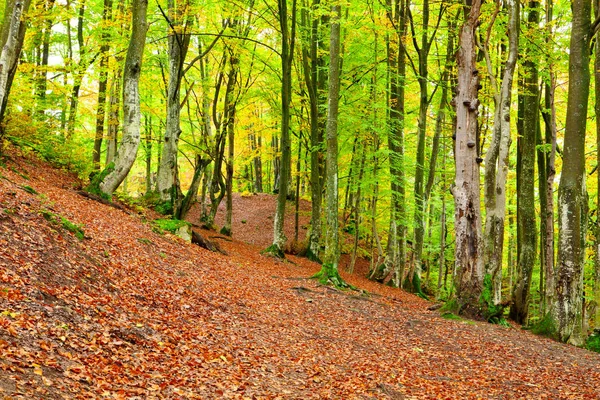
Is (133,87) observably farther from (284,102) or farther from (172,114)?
(284,102)

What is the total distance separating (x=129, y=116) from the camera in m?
11.1

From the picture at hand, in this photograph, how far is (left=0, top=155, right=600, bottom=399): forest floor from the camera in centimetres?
434

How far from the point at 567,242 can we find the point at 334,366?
5.74 metres

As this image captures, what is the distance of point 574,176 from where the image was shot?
9156 millimetres

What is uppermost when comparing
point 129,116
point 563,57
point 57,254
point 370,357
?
point 563,57

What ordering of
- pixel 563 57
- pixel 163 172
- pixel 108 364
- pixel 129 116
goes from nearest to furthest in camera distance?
pixel 108 364, pixel 129 116, pixel 563 57, pixel 163 172

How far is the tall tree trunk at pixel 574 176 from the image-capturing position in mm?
9133

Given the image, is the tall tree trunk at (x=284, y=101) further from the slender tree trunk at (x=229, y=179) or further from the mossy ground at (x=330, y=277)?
the slender tree trunk at (x=229, y=179)

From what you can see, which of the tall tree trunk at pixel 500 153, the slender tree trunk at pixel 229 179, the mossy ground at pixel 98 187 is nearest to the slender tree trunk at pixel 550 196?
the tall tree trunk at pixel 500 153

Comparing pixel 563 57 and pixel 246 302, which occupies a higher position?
pixel 563 57

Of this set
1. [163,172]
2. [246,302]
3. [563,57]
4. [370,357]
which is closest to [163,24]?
[163,172]

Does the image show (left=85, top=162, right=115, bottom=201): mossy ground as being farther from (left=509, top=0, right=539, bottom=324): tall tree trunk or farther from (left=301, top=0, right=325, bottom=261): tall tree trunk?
(left=509, top=0, right=539, bottom=324): tall tree trunk

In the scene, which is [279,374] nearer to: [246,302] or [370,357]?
[370,357]

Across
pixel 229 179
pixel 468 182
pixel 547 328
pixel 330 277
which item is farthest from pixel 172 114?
pixel 547 328
